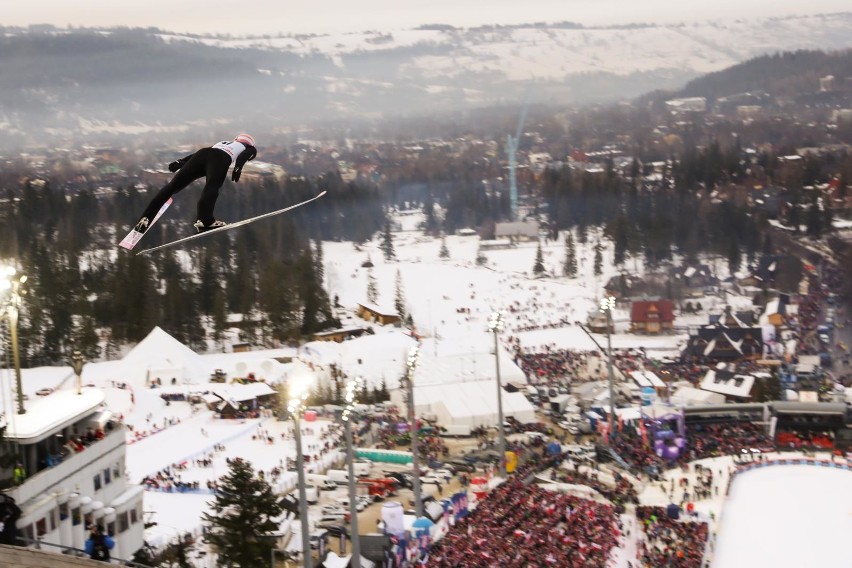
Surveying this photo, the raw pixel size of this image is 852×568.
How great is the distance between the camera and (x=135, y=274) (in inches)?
1325

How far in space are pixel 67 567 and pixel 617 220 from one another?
42.5 metres

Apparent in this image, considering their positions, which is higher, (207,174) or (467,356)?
(207,174)

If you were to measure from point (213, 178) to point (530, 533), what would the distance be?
27.9 feet

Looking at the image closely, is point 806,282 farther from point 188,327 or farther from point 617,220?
point 188,327

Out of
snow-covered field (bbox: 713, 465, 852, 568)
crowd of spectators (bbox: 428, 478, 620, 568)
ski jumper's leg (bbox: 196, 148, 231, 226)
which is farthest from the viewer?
snow-covered field (bbox: 713, 465, 852, 568)

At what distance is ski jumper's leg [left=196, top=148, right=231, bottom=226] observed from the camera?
21.8 feet

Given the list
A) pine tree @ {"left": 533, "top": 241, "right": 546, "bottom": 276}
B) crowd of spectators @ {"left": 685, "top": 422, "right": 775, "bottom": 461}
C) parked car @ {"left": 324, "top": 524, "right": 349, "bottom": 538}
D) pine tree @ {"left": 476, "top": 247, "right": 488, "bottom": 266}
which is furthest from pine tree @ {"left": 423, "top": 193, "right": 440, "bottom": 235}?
parked car @ {"left": 324, "top": 524, "right": 349, "bottom": 538}

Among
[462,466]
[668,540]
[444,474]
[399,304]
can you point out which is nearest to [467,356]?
[462,466]

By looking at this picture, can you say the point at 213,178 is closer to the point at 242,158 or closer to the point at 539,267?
the point at 242,158

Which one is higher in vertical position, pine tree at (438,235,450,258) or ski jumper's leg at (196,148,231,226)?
ski jumper's leg at (196,148,231,226)

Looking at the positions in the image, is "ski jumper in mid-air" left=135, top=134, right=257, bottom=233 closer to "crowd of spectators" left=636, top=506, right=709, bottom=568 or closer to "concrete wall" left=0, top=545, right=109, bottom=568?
"concrete wall" left=0, top=545, right=109, bottom=568

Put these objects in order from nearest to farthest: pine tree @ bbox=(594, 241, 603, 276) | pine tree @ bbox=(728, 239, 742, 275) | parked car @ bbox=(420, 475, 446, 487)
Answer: parked car @ bbox=(420, 475, 446, 487) < pine tree @ bbox=(728, 239, 742, 275) < pine tree @ bbox=(594, 241, 603, 276)

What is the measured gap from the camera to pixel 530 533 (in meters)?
13.4

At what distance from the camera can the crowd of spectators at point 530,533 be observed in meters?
12.4
